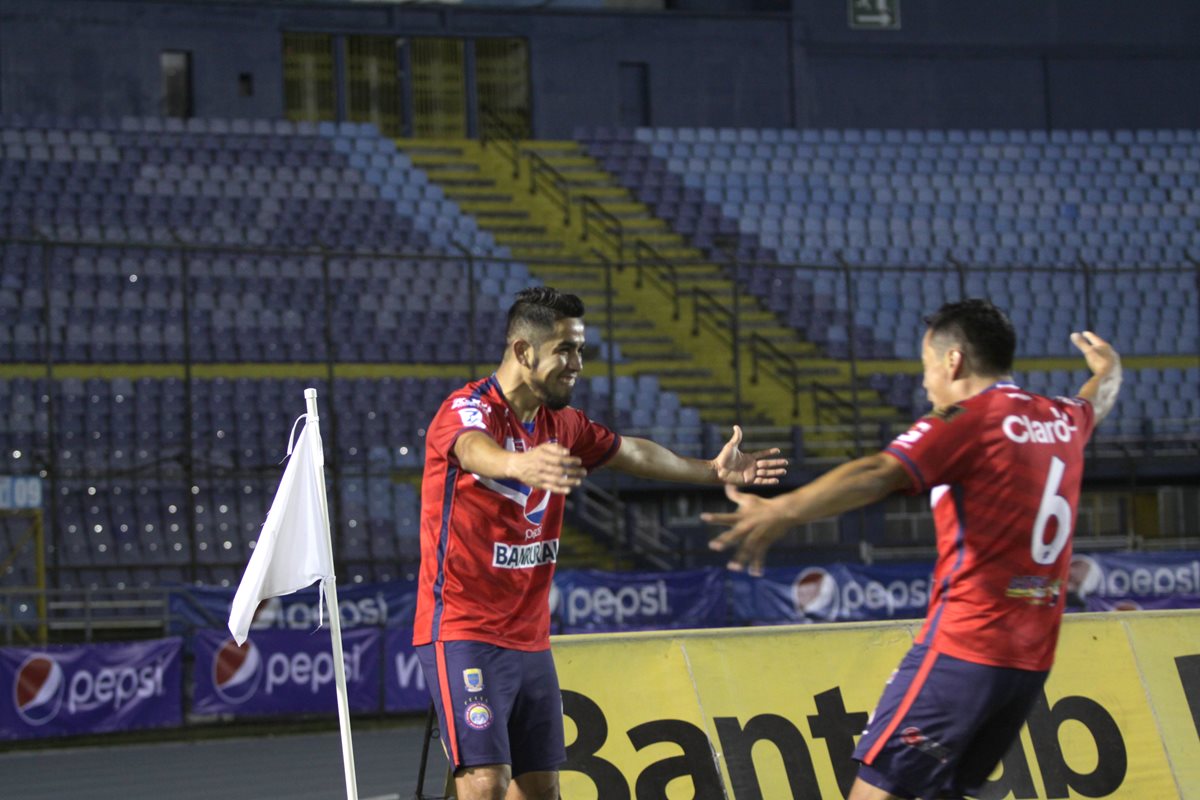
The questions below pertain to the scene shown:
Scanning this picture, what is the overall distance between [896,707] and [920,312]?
22.7 meters

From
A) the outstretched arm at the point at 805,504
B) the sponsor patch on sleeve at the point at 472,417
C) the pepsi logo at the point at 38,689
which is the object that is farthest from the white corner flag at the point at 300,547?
the pepsi logo at the point at 38,689

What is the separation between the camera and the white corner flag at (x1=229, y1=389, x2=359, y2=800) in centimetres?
809

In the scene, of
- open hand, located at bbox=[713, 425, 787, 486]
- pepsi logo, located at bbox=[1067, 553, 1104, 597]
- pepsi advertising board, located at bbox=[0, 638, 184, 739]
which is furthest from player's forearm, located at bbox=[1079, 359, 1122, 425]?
pepsi logo, located at bbox=[1067, 553, 1104, 597]

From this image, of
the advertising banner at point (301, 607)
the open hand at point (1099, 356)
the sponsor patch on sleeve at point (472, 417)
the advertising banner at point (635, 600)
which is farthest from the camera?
the advertising banner at point (635, 600)

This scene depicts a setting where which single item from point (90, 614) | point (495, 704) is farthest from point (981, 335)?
point (90, 614)

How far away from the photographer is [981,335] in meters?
5.45

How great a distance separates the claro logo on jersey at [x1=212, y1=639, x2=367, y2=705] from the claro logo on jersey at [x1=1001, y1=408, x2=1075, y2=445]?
1190cm

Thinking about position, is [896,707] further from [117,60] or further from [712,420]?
[117,60]

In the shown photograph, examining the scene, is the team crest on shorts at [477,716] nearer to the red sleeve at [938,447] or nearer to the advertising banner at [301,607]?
the red sleeve at [938,447]

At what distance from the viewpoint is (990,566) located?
5.38m

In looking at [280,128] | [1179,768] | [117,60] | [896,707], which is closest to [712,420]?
[280,128]

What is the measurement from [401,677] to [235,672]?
1758 millimetres

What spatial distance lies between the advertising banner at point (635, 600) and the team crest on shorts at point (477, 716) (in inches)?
466

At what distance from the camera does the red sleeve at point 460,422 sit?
20.1ft
